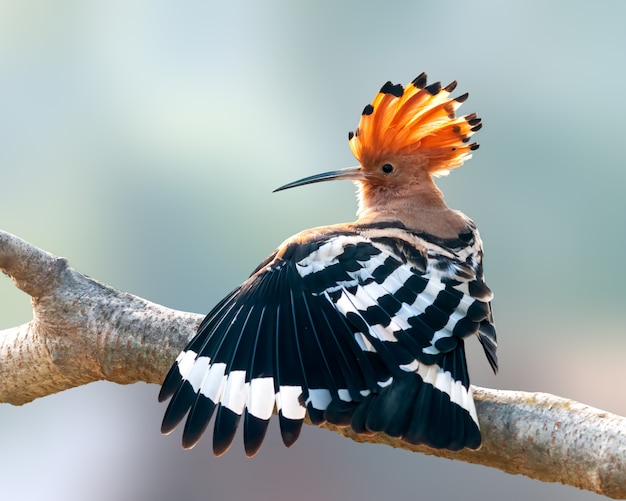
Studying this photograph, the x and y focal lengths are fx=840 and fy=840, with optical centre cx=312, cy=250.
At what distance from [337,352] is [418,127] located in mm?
552

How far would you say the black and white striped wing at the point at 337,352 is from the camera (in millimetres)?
1002

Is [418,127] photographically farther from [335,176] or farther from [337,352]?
[337,352]

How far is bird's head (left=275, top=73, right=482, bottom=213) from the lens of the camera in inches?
56.4

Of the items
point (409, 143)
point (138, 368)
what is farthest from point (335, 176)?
point (138, 368)

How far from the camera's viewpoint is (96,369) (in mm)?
1354

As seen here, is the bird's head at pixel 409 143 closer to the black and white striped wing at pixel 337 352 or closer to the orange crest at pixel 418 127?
the orange crest at pixel 418 127

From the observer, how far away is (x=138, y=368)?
131 centimetres

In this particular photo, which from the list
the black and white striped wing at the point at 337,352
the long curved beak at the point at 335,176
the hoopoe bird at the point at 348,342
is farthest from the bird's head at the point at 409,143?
the black and white striped wing at the point at 337,352

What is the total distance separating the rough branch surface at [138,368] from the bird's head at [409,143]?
1.16 feet

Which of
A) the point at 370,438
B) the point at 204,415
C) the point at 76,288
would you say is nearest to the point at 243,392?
the point at 204,415

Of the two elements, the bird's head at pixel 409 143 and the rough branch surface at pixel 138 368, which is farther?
the bird's head at pixel 409 143

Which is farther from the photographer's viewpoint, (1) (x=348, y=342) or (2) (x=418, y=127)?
(2) (x=418, y=127)

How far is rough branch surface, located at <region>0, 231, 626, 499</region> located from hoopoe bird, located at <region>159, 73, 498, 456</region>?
0.25 feet

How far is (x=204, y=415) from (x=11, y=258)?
457 millimetres
